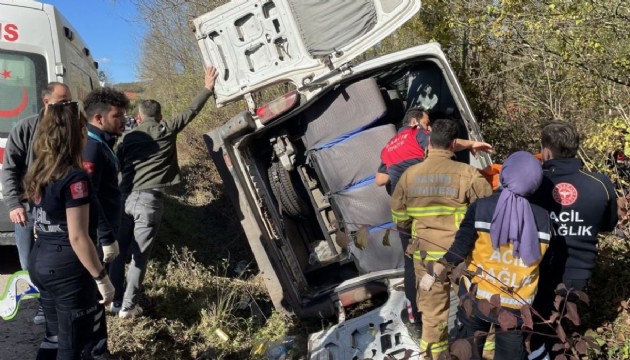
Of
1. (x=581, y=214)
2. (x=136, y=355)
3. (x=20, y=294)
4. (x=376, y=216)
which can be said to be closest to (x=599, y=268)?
(x=581, y=214)

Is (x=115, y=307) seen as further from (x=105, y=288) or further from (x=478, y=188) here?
(x=478, y=188)

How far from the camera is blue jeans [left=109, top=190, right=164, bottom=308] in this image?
12.7 feet

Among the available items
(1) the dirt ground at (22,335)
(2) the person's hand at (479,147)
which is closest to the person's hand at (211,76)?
(2) the person's hand at (479,147)

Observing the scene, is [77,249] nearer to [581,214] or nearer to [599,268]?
[581,214]

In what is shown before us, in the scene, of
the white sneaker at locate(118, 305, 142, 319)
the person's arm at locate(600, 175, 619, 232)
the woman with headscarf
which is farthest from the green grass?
the woman with headscarf

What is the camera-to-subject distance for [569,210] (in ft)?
9.11

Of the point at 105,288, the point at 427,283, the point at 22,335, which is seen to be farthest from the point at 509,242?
the point at 22,335

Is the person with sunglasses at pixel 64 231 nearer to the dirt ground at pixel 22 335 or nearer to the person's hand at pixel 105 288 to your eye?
the person's hand at pixel 105 288

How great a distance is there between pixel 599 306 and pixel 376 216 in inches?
67.8

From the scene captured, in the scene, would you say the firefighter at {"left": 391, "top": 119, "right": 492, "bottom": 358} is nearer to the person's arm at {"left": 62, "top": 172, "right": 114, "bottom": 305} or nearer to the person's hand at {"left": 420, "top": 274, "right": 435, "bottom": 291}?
the person's hand at {"left": 420, "top": 274, "right": 435, "bottom": 291}

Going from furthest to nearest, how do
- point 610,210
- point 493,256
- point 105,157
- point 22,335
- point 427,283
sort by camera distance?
1. point 22,335
2. point 105,157
3. point 610,210
4. point 427,283
5. point 493,256

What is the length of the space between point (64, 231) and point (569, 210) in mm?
2651

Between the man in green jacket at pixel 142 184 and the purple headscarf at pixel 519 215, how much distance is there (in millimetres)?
2477

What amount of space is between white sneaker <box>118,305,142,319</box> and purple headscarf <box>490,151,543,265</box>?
8.97 feet
